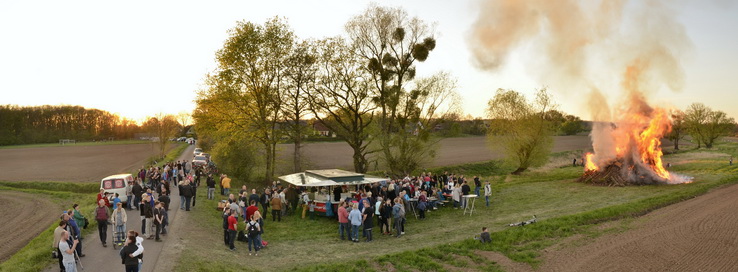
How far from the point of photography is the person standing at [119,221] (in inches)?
608

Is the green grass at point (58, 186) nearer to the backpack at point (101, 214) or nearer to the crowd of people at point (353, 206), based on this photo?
the crowd of people at point (353, 206)

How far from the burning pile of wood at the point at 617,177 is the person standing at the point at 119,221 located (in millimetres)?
31263

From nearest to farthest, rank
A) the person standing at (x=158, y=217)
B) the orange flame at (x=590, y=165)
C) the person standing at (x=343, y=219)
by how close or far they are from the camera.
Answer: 1. the person standing at (x=158, y=217)
2. the person standing at (x=343, y=219)
3. the orange flame at (x=590, y=165)

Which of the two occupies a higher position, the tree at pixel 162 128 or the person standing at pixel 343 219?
the tree at pixel 162 128

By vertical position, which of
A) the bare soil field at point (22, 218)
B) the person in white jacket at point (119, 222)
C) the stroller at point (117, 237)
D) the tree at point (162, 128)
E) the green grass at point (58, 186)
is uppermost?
the tree at point (162, 128)

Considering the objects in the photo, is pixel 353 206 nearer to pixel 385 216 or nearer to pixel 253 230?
pixel 385 216

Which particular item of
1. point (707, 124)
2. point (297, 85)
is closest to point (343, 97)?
point (297, 85)

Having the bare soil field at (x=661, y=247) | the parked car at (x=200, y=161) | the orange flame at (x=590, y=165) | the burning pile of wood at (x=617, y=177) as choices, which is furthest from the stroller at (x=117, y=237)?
the parked car at (x=200, y=161)

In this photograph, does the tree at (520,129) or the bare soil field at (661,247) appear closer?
the bare soil field at (661,247)

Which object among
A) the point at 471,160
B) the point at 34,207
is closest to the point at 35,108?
the point at 34,207

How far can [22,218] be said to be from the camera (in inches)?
1134

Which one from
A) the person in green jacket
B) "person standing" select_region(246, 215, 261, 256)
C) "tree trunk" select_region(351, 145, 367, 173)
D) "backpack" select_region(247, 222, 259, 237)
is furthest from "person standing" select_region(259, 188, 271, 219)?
"tree trunk" select_region(351, 145, 367, 173)

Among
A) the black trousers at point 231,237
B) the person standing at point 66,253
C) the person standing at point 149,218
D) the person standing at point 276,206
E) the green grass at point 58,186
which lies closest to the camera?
the person standing at point 66,253

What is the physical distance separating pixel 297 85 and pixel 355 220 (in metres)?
23.5
